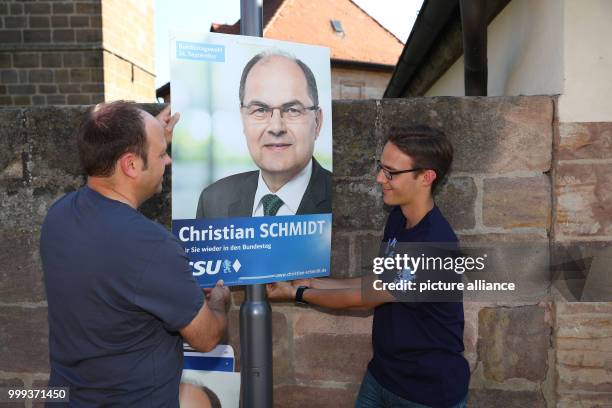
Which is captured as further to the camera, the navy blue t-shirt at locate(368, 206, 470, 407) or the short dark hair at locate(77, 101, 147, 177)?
the navy blue t-shirt at locate(368, 206, 470, 407)

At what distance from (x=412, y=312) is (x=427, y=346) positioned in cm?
13

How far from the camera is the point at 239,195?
2.01m

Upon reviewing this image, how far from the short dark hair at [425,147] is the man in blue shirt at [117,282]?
0.93 meters

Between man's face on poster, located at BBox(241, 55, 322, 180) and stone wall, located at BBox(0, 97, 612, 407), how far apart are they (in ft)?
1.33

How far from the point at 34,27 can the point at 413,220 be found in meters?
8.75

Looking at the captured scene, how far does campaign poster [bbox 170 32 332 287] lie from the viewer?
1877 millimetres

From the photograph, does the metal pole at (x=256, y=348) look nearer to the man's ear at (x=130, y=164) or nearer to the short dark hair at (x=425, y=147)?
the man's ear at (x=130, y=164)

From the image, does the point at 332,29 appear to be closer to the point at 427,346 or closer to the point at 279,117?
the point at 279,117

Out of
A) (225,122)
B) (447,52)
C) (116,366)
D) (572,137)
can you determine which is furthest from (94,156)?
(447,52)

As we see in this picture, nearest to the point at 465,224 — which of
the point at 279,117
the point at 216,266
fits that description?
the point at 279,117

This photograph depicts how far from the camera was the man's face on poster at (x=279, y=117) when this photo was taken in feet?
6.41

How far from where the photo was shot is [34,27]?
858 centimetres

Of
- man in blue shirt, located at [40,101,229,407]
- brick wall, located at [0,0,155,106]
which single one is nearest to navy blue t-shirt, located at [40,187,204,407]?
man in blue shirt, located at [40,101,229,407]

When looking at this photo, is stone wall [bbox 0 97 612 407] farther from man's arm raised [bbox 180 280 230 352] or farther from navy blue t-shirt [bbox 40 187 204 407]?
navy blue t-shirt [bbox 40 187 204 407]
